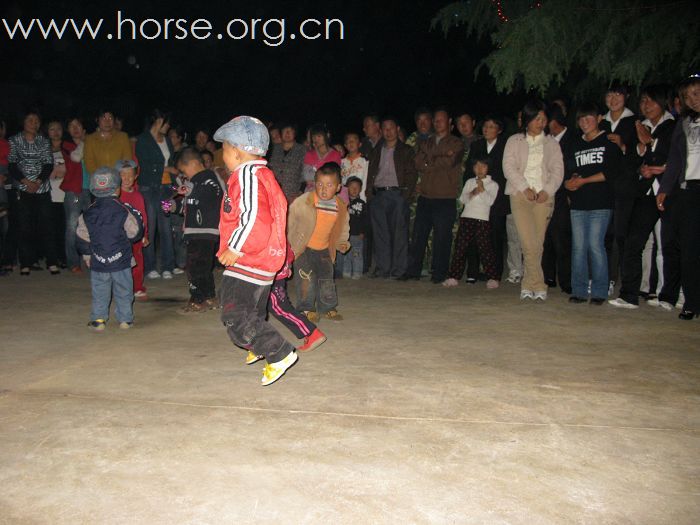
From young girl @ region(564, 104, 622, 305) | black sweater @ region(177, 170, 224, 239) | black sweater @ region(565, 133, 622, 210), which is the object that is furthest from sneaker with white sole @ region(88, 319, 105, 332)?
black sweater @ region(565, 133, 622, 210)

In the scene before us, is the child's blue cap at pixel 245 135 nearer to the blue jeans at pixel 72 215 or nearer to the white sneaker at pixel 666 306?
the white sneaker at pixel 666 306

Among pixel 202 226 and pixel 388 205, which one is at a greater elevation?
pixel 388 205

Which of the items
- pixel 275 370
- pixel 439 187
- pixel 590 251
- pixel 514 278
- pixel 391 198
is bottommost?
pixel 275 370

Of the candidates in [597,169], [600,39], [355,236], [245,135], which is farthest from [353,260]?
[245,135]

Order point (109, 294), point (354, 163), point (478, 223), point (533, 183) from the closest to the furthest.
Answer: point (109, 294)
point (533, 183)
point (478, 223)
point (354, 163)

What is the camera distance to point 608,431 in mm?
3518

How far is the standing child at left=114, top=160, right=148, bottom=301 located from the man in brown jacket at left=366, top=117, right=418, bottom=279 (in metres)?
3.02

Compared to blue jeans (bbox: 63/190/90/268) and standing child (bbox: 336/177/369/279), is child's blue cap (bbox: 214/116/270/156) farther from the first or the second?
blue jeans (bbox: 63/190/90/268)

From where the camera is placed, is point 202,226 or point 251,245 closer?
point 251,245

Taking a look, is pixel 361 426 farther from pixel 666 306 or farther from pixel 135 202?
pixel 135 202

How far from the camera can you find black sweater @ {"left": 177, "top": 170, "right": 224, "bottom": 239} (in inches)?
269

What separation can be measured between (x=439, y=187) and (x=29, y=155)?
5389mm

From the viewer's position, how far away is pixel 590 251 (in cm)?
707

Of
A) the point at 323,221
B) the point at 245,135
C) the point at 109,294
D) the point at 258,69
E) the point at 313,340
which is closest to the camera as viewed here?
the point at 245,135
